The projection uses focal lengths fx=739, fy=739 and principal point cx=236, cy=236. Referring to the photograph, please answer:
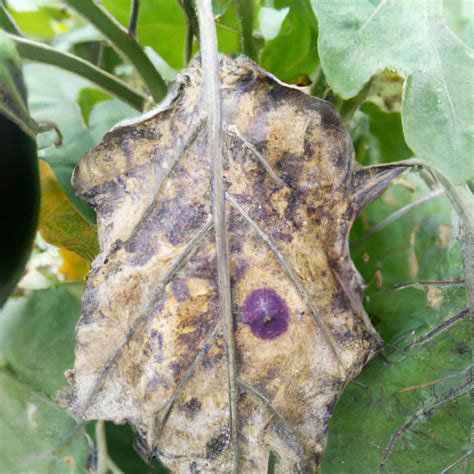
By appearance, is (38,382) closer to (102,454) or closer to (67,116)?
(102,454)

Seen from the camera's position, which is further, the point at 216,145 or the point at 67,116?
the point at 67,116

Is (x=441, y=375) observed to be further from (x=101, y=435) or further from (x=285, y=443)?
(x=101, y=435)

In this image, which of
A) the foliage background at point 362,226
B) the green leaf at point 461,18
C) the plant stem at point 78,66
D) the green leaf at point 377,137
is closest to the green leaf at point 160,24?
the foliage background at point 362,226

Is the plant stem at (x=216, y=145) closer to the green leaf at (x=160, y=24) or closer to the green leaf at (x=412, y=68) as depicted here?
the green leaf at (x=412, y=68)

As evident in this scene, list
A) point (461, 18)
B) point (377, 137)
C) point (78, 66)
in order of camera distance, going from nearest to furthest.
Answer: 1. point (461, 18)
2. point (78, 66)
3. point (377, 137)

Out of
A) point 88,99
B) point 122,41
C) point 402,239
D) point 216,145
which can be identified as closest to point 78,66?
point 122,41
